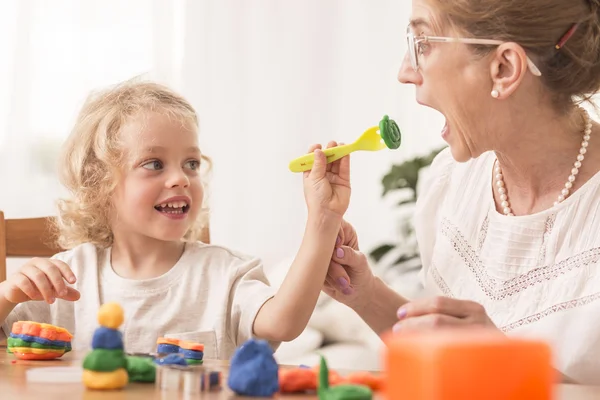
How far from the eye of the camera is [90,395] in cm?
74

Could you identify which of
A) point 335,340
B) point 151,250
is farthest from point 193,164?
point 335,340

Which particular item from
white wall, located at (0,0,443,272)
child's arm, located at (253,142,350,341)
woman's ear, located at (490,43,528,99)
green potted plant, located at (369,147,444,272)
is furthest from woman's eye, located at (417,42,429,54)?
white wall, located at (0,0,443,272)

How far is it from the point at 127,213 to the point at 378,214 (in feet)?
6.07

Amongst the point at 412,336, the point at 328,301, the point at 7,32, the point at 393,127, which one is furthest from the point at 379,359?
the point at 412,336

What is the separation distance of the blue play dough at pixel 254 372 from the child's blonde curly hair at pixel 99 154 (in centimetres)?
78

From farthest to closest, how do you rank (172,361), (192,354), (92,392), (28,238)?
(28,238) → (192,354) → (172,361) → (92,392)

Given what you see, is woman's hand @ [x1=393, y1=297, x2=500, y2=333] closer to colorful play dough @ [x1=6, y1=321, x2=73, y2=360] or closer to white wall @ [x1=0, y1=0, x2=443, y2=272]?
colorful play dough @ [x1=6, y1=321, x2=73, y2=360]

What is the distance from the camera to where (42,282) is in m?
1.13

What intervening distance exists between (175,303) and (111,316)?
62 cm

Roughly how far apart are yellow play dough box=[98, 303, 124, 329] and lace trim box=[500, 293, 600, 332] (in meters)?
0.71

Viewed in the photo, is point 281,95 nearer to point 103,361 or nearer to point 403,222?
point 403,222

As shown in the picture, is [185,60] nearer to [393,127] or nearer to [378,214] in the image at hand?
[378,214]

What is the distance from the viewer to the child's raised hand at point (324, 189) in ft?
3.98

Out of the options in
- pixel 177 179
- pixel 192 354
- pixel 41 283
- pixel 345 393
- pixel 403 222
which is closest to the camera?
pixel 345 393
